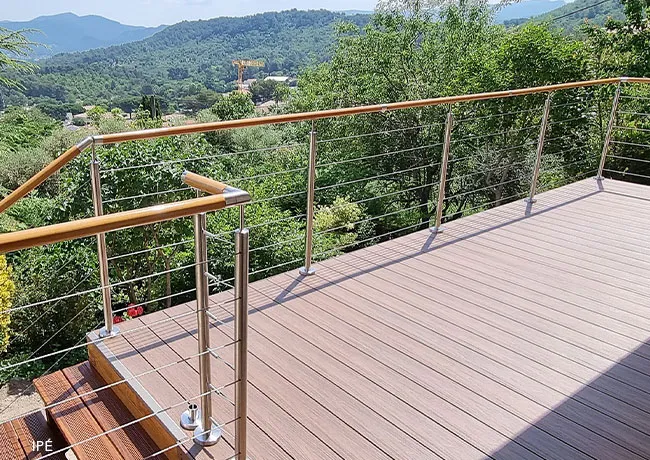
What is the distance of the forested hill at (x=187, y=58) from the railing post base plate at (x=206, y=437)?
27881 millimetres

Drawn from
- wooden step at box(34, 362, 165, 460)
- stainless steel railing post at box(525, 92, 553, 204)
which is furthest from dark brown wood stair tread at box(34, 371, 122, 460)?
stainless steel railing post at box(525, 92, 553, 204)

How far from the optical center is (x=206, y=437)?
73.0 inches

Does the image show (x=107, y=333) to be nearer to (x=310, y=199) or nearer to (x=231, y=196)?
(x=310, y=199)

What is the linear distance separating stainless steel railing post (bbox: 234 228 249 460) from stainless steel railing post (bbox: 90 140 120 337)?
0.71 metres

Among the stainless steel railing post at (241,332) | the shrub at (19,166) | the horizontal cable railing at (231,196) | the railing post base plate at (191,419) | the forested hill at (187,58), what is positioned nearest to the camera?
the stainless steel railing post at (241,332)

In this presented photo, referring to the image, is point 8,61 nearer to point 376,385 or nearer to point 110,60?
point 376,385

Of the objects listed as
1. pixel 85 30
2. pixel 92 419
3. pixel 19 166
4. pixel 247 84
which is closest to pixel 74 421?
pixel 92 419

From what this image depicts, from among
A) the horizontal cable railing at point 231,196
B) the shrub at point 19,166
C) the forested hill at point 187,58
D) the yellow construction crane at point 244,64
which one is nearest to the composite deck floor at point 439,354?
the horizontal cable railing at point 231,196

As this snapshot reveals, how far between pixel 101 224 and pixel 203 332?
672mm

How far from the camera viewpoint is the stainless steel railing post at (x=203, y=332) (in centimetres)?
159

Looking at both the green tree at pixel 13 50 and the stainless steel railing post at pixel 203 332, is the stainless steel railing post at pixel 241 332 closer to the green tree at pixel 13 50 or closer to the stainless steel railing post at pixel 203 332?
the stainless steel railing post at pixel 203 332

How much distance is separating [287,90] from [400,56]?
19.4ft

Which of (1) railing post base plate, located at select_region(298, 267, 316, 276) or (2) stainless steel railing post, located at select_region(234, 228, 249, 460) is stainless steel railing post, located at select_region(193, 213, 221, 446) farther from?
(1) railing post base plate, located at select_region(298, 267, 316, 276)

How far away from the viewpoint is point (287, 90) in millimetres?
16734
